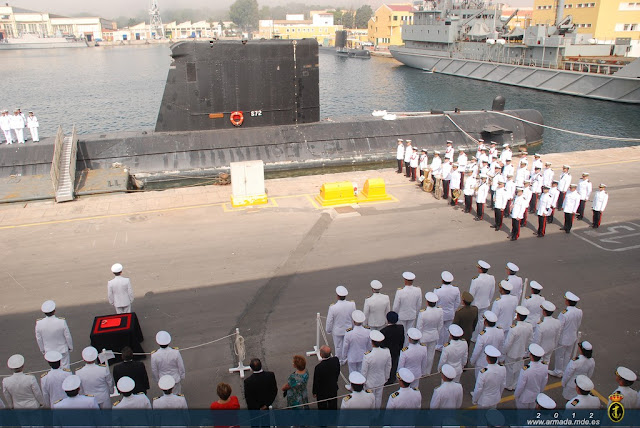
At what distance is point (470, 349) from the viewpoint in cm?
882

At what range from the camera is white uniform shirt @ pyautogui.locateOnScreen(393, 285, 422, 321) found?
8.44m

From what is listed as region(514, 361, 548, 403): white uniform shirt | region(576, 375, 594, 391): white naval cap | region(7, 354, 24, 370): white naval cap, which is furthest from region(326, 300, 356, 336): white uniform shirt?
region(7, 354, 24, 370): white naval cap

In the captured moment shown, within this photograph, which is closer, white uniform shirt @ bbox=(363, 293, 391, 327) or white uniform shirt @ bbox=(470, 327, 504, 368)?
white uniform shirt @ bbox=(470, 327, 504, 368)

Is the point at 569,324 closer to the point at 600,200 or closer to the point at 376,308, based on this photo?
the point at 376,308

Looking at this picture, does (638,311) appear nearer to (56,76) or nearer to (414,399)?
(414,399)

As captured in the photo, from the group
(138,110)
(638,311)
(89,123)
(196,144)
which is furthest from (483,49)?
(638,311)

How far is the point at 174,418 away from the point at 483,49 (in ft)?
208

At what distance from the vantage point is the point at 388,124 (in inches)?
950

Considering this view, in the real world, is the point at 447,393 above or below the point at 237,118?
below

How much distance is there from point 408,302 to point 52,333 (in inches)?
232

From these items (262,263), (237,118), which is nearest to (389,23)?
(237,118)

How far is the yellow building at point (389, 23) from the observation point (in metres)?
116

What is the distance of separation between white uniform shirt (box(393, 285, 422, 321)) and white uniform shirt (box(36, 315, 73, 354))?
5497 mm

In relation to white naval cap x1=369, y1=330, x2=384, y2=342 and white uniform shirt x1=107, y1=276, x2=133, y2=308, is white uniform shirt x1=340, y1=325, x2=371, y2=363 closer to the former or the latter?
white naval cap x1=369, y1=330, x2=384, y2=342
